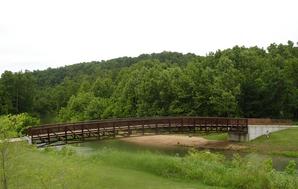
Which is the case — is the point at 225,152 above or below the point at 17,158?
below

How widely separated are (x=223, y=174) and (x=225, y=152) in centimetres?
2570

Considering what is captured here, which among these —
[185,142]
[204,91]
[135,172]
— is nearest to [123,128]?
[185,142]

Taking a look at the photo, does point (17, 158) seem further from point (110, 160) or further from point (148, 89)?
point (148, 89)

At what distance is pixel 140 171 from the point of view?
33.5 meters

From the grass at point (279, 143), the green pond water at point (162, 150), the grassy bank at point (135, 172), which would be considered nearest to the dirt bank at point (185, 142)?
the green pond water at point (162, 150)

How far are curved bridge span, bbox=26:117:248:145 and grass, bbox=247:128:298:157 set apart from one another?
2.95m

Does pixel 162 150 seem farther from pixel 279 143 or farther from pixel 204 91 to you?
pixel 204 91

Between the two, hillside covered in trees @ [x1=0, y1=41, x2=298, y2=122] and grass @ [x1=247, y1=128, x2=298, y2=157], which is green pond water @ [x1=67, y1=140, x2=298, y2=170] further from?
hillside covered in trees @ [x1=0, y1=41, x2=298, y2=122]

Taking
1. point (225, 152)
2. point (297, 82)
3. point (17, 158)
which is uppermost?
point (297, 82)

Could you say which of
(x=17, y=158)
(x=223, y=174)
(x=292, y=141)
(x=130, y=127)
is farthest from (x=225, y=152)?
(x=17, y=158)

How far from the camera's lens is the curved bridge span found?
42.5 m

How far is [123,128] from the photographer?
49.8 meters

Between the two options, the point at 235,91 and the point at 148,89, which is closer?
the point at 235,91

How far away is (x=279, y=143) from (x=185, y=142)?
12806 mm
